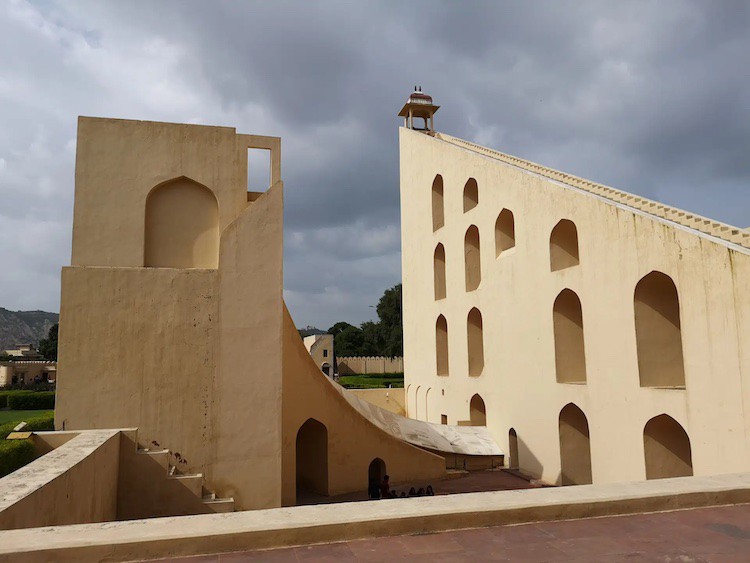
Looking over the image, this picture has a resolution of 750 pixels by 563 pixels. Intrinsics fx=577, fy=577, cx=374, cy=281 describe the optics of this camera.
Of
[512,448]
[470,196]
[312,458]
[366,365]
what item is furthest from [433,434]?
[366,365]

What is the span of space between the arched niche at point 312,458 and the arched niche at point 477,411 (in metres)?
5.58

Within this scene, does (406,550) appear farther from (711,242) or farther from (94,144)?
(94,144)

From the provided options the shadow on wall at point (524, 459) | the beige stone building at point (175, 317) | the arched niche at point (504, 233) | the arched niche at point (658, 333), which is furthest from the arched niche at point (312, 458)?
the arched niche at point (504, 233)

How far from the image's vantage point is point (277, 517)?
311cm

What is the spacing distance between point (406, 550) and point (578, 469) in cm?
1015

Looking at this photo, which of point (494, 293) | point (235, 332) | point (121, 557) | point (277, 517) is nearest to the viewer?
point (121, 557)

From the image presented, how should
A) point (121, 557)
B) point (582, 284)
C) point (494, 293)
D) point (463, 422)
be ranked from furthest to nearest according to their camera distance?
point (463, 422) → point (494, 293) → point (582, 284) → point (121, 557)

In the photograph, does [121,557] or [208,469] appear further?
[208,469]

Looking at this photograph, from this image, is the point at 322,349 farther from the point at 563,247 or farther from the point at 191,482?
the point at 191,482

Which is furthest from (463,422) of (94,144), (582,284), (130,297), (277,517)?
(277,517)

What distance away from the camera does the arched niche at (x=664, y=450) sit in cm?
959

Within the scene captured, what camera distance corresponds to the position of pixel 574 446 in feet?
39.3

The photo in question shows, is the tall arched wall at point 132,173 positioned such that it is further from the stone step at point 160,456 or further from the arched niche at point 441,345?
the arched niche at point 441,345

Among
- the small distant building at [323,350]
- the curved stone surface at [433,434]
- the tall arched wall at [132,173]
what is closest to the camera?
the tall arched wall at [132,173]
